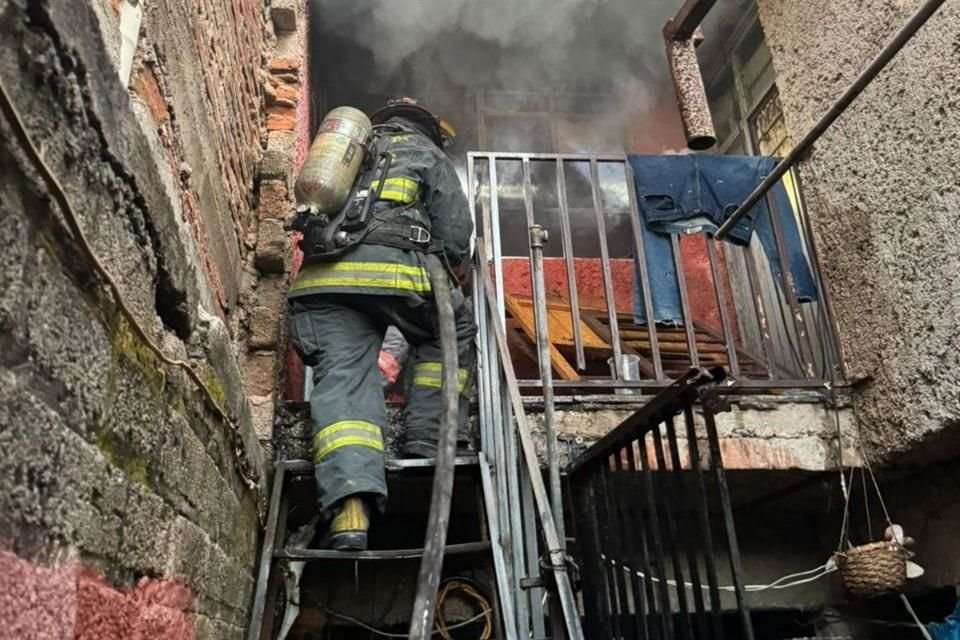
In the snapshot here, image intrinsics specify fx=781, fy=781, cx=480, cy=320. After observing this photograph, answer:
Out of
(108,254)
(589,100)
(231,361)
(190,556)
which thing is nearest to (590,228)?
(589,100)

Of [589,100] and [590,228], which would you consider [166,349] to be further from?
[589,100]

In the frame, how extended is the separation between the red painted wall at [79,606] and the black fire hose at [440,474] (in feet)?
2.56

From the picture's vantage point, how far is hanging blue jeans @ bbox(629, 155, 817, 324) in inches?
174

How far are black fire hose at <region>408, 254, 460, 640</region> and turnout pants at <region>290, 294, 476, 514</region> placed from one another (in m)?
0.17

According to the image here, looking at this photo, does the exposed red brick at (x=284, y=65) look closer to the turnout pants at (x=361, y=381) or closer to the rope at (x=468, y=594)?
the turnout pants at (x=361, y=381)

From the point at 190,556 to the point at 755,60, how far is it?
663 cm

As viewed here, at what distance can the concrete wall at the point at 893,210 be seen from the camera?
343 cm

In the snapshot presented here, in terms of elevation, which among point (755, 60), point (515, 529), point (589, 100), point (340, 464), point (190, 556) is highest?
point (589, 100)

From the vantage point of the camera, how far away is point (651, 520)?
2.78 m

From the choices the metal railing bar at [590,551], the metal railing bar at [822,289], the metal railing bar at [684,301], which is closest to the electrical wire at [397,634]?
the metal railing bar at [590,551]

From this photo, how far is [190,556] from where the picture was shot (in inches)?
80.2

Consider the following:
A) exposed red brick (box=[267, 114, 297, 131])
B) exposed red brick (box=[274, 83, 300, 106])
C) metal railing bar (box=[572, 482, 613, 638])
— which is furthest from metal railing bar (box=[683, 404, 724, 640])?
exposed red brick (box=[274, 83, 300, 106])

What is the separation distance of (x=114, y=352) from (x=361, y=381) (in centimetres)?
199

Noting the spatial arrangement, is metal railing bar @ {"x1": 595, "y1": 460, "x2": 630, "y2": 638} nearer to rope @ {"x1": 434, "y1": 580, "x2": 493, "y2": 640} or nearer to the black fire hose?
the black fire hose
